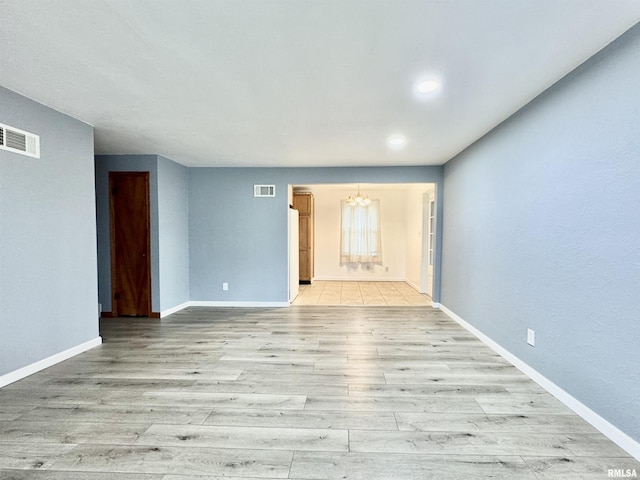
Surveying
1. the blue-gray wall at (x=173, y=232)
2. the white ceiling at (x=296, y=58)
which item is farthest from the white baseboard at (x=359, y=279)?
the white ceiling at (x=296, y=58)

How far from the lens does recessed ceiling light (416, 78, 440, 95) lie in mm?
2221

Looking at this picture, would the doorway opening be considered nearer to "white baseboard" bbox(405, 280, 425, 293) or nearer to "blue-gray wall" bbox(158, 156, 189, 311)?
"white baseboard" bbox(405, 280, 425, 293)

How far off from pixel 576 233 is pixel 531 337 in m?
1.01

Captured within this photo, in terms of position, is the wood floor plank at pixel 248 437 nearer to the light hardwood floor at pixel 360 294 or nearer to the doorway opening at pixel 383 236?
the light hardwood floor at pixel 360 294

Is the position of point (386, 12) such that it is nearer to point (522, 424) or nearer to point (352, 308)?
point (522, 424)

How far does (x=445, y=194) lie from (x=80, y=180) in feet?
16.0

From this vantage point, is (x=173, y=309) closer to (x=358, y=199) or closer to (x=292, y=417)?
(x=292, y=417)

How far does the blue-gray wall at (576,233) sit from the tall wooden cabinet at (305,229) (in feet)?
16.1

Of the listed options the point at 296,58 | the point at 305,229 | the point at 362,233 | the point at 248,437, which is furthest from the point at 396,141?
the point at 362,233

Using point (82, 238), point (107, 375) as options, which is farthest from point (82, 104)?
point (107, 375)

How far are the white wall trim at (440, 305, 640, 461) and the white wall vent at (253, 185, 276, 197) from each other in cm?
379

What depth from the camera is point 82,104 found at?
269 cm

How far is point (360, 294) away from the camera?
6445mm

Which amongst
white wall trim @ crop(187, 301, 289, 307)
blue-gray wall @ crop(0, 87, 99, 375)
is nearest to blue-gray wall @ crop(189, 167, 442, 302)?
white wall trim @ crop(187, 301, 289, 307)
